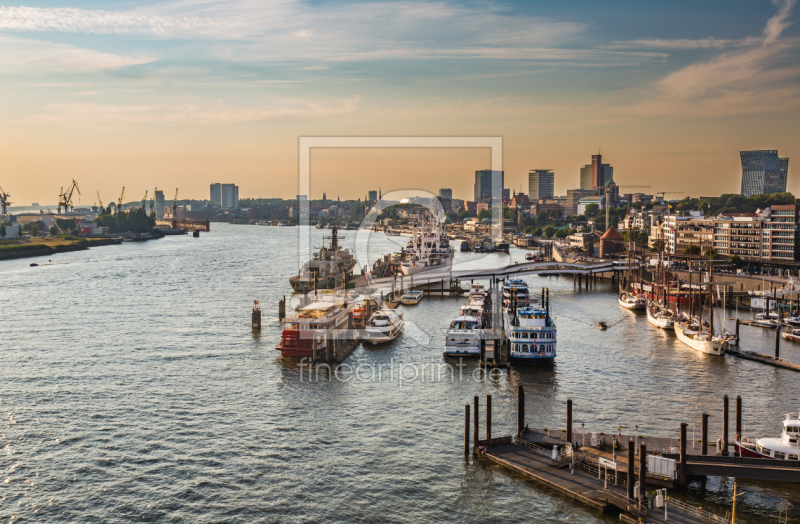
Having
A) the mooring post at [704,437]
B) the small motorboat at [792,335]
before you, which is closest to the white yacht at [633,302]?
the small motorboat at [792,335]

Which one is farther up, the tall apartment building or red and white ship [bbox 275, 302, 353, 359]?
the tall apartment building

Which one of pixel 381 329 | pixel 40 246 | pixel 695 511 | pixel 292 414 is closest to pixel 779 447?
pixel 695 511

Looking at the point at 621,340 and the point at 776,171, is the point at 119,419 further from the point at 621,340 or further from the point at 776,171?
the point at 776,171

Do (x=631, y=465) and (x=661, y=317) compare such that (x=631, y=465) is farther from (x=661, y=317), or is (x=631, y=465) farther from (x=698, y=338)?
(x=661, y=317)

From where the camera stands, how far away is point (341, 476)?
18.3 metres

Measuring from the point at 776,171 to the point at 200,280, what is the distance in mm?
150868

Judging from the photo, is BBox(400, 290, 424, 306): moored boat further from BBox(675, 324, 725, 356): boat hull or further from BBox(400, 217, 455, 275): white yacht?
BBox(675, 324, 725, 356): boat hull

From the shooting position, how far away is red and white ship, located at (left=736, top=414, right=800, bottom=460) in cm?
1744

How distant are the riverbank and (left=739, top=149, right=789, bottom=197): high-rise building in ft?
474

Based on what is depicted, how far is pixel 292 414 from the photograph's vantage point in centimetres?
2320

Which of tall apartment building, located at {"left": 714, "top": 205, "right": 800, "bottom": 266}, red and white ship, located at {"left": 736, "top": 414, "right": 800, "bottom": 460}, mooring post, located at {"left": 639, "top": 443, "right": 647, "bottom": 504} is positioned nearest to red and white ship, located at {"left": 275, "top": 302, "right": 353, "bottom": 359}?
mooring post, located at {"left": 639, "top": 443, "right": 647, "bottom": 504}

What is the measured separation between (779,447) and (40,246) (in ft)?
330

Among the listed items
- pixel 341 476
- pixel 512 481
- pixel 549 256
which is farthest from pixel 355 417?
pixel 549 256

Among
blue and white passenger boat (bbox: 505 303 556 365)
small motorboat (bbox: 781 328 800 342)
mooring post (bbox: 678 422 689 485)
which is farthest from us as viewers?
small motorboat (bbox: 781 328 800 342)
